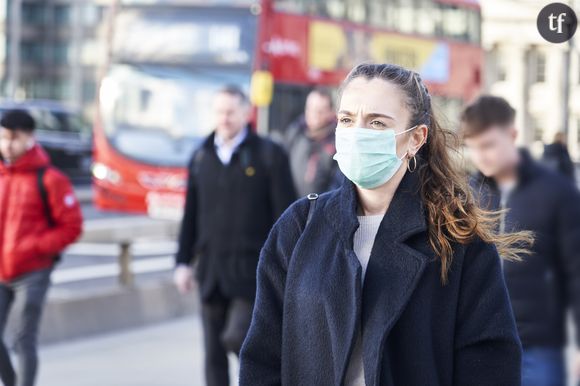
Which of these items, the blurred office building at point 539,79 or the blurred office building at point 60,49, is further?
the blurred office building at point 60,49

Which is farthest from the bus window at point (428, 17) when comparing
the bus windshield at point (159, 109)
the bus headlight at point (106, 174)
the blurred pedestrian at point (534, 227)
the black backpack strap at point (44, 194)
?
the blurred pedestrian at point (534, 227)

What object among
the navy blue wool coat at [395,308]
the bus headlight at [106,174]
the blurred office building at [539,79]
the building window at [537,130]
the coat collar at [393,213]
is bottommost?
the bus headlight at [106,174]

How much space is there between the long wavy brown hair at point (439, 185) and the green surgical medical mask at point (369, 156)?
0.27 ft

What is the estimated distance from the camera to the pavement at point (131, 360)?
907 cm

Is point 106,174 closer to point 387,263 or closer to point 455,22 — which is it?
point 455,22

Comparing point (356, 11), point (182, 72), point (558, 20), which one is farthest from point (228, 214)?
point (356, 11)

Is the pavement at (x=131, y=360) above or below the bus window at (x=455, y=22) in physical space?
below

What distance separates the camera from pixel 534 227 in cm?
490

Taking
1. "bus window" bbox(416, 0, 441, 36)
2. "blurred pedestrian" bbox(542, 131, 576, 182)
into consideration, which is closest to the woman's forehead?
"blurred pedestrian" bbox(542, 131, 576, 182)

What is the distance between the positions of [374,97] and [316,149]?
615 centimetres

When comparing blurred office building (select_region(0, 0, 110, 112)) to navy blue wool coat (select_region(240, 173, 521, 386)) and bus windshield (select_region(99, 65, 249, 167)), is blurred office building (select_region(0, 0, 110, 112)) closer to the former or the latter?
bus windshield (select_region(99, 65, 249, 167))

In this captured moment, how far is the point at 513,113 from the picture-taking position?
191 inches

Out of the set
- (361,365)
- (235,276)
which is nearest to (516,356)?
(361,365)

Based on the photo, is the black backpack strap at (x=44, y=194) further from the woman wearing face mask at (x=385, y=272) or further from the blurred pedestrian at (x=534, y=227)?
the woman wearing face mask at (x=385, y=272)
